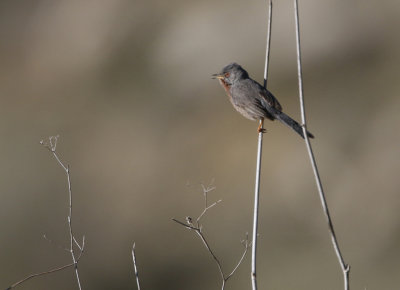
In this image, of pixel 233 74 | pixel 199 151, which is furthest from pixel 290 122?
pixel 199 151

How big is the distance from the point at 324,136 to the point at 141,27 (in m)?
7.95

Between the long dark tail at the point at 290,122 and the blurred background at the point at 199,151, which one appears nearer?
the long dark tail at the point at 290,122

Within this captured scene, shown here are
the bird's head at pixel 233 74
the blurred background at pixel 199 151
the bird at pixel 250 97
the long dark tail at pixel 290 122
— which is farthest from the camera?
the blurred background at pixel 199 151

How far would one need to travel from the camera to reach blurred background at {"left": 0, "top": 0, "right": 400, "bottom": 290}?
15.8 m

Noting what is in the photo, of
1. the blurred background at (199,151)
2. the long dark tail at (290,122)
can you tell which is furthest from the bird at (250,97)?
the blurred background at (199,151)

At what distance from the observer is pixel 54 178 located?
19.4 metres

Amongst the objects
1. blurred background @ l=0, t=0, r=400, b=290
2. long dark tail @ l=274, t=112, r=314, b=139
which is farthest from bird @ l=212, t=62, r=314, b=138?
blurred background @ l=0, t=0, r=400, b=290

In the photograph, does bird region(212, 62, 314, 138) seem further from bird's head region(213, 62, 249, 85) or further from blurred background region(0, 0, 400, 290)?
blurred background region(0, 0, 400, 290)

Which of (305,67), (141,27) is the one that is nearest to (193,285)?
(305,67)

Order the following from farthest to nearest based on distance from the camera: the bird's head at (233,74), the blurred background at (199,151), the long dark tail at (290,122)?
the blurred background at (199,151)
the bird's head at (233,74)
the long dark tail at (290,122)

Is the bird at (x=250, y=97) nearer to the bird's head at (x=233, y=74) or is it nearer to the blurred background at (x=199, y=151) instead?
the bird's head at (x=233, y=74)

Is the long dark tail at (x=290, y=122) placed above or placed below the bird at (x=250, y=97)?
below

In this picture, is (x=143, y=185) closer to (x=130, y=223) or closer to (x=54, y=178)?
(x=130, y=223)

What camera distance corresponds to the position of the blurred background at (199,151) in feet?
51.8
